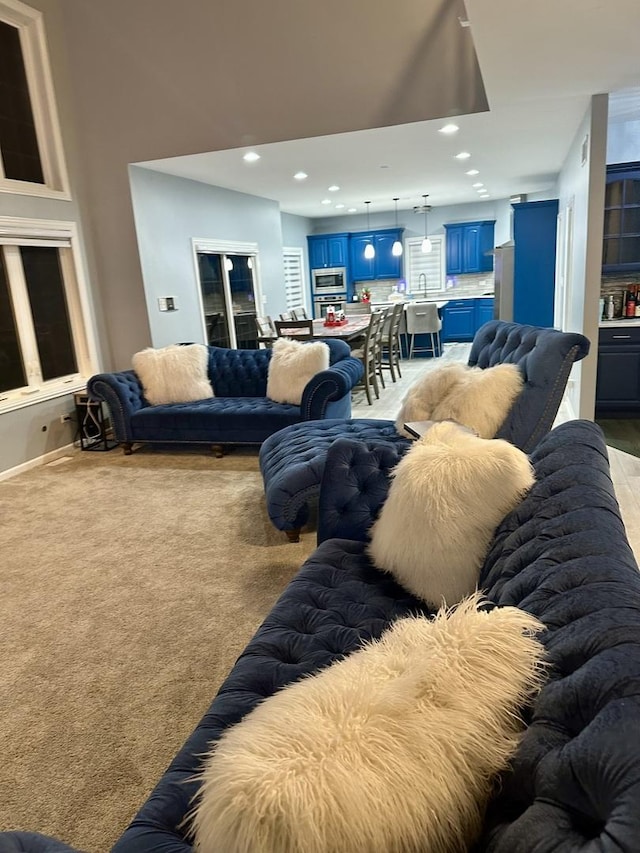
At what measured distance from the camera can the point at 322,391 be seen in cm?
442

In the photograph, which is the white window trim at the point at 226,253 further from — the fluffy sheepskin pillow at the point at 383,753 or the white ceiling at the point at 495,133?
the fluffy sheepskin pillow at the point at 383,753

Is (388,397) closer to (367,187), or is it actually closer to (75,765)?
(367,187)

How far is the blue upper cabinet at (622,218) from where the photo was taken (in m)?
5.39

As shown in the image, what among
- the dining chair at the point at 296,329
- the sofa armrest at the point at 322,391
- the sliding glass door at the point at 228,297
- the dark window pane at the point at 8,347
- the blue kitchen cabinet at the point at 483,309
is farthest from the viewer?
the blue kitchen cabinet at the point at 483,309

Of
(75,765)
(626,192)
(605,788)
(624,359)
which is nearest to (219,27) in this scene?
(626,192)

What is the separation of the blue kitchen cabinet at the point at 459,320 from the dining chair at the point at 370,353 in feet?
15.2

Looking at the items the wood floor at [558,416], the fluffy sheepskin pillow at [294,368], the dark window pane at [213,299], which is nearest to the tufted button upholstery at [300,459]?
the fluffy sheepskin pillow at [294,368]

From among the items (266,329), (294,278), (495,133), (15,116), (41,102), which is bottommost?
(266,329)

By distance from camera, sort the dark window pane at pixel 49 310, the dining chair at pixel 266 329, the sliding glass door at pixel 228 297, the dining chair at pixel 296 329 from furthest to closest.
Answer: the dining chair at pixel 266 329 → the sliding glass door at pixel 228 297 → the dining chair at pixel 296 329 → the dark window pane at pixel 49 310

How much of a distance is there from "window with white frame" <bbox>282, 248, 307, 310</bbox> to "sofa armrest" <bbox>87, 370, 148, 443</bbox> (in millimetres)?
6446

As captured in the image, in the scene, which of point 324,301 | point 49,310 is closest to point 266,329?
point 49,310

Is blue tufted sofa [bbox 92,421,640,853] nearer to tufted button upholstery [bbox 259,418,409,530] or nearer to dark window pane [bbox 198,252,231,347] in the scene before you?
tufted button upholstery [bbox 259,418,409,530]

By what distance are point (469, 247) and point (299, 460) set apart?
32.7 feet

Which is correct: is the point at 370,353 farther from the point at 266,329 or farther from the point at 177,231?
the point at 177,231
